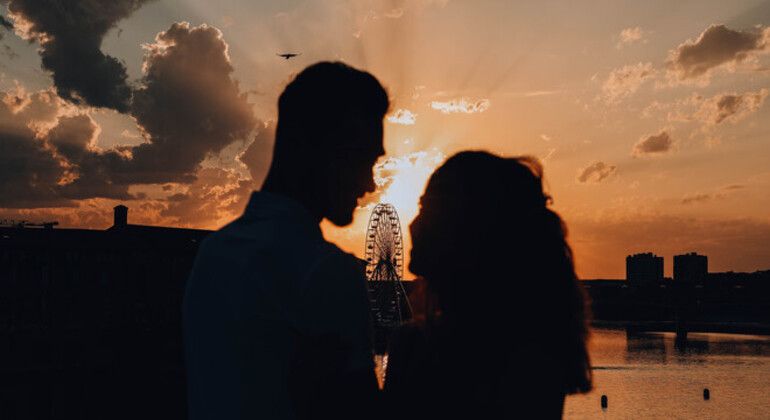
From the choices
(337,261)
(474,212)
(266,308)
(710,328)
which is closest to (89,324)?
(474,212)

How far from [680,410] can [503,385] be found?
77.6 m

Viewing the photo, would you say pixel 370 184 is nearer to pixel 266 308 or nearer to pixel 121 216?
pixel 266 308

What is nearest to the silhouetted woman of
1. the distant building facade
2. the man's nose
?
the man's nose

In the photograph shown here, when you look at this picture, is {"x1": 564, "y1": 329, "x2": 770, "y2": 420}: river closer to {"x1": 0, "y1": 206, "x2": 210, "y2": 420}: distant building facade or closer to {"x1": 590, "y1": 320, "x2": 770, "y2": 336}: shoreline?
{"x1": 590, "y1": 320, "x2": 770, "y2": 336}: shoreline

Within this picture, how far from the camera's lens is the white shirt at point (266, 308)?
1967 mm

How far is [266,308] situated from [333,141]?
52 cm

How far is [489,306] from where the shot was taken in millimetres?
2646

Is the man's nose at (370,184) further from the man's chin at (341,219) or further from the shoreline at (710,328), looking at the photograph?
the shoreline at (710,328)

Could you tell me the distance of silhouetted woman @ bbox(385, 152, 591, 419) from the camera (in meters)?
2.54

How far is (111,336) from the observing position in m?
52.4

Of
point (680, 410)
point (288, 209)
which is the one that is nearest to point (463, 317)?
point (288, 209)

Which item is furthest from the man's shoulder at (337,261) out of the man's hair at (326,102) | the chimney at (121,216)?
the chimney at (121,216)

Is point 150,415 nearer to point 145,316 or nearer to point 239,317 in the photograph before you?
point 145,316

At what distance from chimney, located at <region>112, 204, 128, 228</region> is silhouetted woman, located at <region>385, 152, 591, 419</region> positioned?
73.6 meters
